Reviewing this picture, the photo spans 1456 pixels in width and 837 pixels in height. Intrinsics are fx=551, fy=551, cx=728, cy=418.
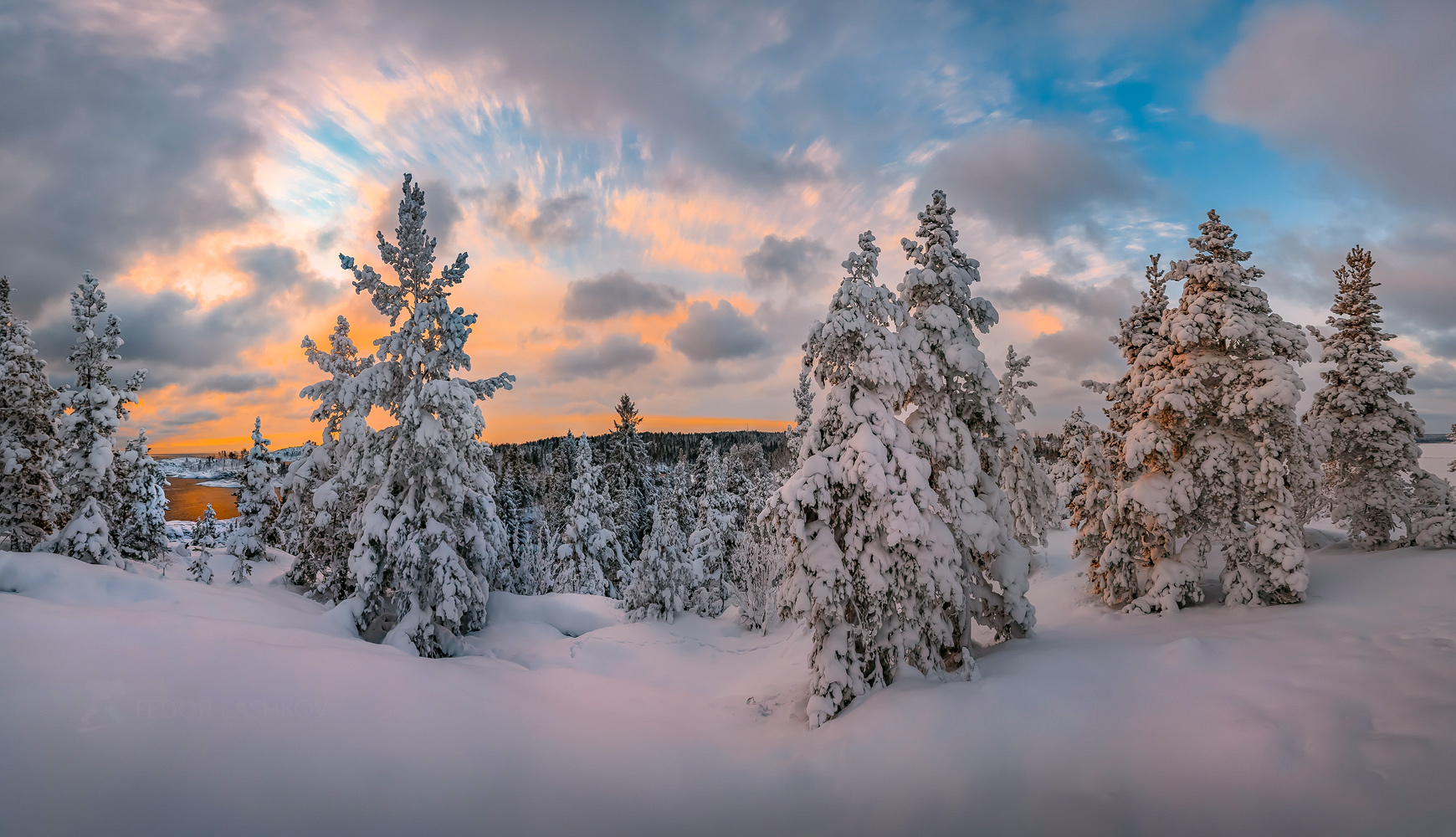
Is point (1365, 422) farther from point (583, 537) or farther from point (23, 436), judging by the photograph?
point (23, 436)

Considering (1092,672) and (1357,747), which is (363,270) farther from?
(1357,747)

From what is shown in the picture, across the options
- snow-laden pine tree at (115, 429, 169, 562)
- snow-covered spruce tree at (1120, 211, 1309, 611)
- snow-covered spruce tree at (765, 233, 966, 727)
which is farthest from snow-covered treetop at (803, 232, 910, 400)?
snow-laden pine tree at (115, 429, 169, 562)

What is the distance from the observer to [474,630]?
747 inches

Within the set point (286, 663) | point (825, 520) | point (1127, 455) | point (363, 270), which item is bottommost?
point (286, 663)

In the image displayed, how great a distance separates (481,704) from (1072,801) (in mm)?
9150

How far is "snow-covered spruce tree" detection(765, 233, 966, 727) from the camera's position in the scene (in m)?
11.1

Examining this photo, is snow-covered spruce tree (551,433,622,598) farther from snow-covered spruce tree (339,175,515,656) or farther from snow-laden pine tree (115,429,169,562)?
snow-laden pine tree (115,429,169,562)

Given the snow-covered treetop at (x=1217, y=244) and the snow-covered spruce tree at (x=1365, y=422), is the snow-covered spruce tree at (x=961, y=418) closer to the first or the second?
the snow-covered treetop at (x=1217, y=244)

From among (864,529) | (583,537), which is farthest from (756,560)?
(864,529)

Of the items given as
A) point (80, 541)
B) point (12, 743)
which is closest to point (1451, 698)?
point (12, 743)

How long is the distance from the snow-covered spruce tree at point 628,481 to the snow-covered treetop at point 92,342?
2540 centimetres

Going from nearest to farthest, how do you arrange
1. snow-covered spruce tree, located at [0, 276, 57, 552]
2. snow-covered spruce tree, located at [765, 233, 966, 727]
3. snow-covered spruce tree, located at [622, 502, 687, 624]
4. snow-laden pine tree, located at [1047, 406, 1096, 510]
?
snow-covered spruce tree, located at [765, 233, 966, 727] < snow-covered spruce tree, located at [0, 276, 57, 552] < snow-covered spruce tree, located at [622, 502, 687, 624] < snow-laden pine tree, located at [1047, 406, 1096, 510]

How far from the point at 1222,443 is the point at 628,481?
121ft

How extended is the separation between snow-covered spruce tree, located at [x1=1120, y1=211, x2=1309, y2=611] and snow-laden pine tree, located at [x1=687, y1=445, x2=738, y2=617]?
822 inches
